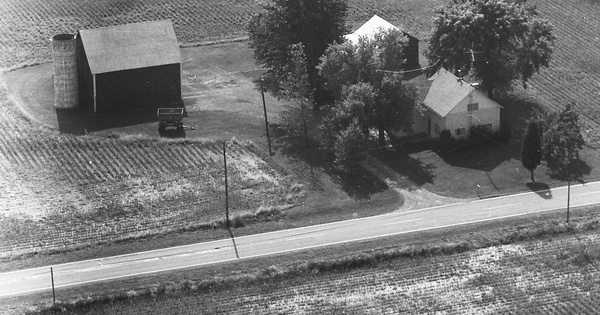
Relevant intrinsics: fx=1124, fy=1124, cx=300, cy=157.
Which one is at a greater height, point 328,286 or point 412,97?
point 412,97

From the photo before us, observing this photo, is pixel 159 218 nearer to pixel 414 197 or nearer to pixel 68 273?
pixel 68 273

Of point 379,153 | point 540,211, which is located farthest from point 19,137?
point 540,211

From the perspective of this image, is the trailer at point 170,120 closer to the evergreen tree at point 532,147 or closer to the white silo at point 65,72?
the white silo at point 65,72

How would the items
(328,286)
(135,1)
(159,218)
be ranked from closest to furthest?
(328,286) < (159,218) < (135,1)

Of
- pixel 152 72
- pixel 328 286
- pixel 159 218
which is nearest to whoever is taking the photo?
pixel 328 286

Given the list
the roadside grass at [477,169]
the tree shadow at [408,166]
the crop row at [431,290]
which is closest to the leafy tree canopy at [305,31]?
the tree shadow at [408,166]

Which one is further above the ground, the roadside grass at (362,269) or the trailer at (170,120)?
the trailer at (170,120)

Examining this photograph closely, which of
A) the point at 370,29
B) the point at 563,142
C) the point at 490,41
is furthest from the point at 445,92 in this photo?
the point at 370,29
